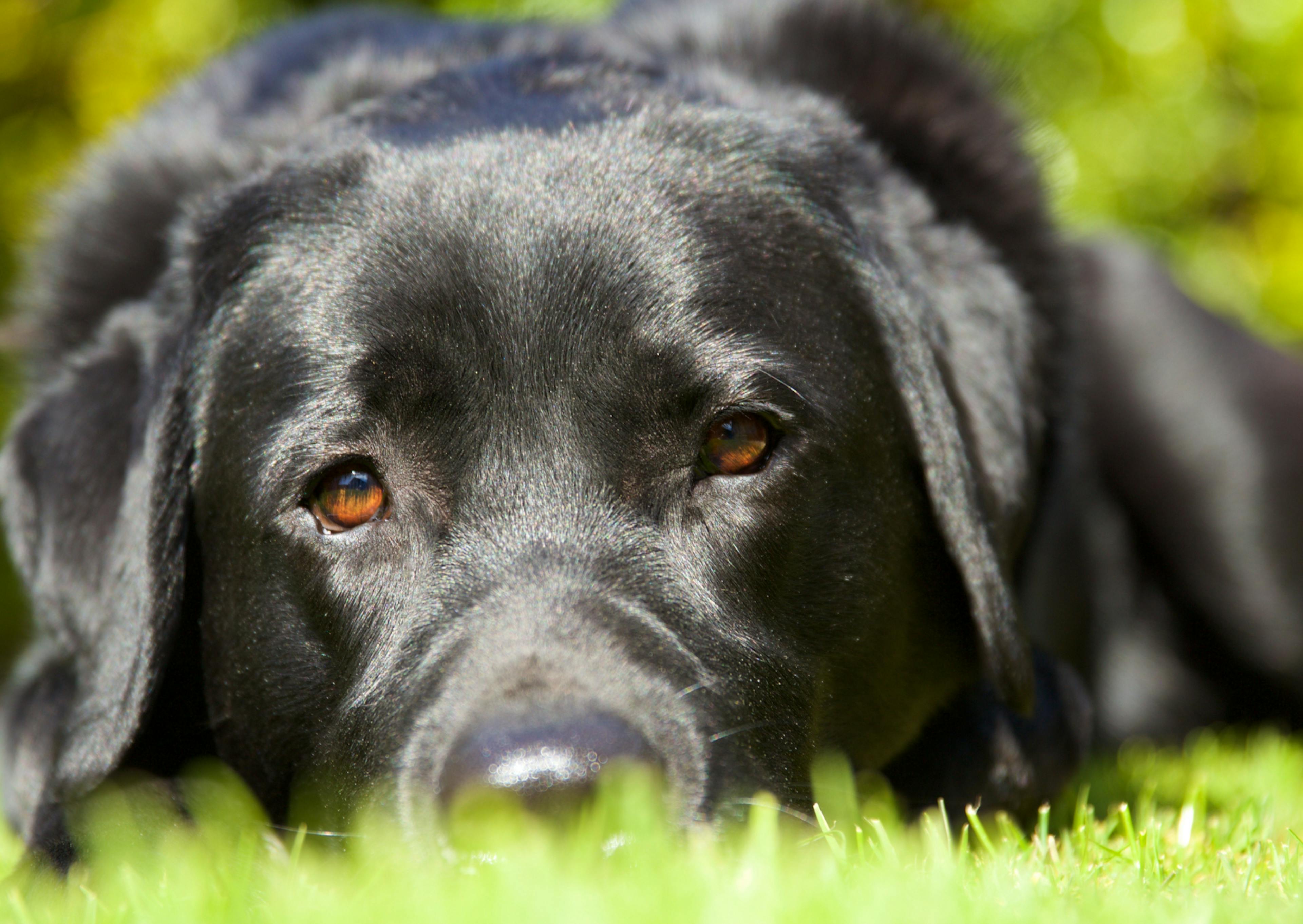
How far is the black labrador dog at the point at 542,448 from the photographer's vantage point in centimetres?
213

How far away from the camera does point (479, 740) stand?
1835 mm

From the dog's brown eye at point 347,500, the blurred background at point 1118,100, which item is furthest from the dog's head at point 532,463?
the blurred background at point 1118,100

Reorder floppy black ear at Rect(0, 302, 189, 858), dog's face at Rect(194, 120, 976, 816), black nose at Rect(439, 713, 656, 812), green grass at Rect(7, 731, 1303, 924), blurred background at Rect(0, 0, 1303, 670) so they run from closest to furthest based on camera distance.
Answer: green grass at Rect(7, 731, 1303, 924) < black nose at Rect(439, 713, 656, 812) < dog's face at Rect(194, 120, 976, 816) < floppy black ear at Rect(0, 302, 189, 858) < blurred background at Rect(0, 0, 1303, 670)

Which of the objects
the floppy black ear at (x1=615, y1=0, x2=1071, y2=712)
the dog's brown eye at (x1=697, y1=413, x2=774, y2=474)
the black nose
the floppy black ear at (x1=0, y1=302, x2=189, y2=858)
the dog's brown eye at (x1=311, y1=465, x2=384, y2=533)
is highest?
the floppy black ear at (x1=615, y1=0, x2=1071, y2=712)

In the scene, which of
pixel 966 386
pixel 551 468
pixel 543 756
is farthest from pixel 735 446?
pixel 543 756

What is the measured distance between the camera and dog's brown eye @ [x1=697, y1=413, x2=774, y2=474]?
7.40 ft

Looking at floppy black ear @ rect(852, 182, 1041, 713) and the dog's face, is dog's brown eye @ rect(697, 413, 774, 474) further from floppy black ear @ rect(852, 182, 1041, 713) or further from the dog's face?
floppy black ear @ rect(852, 182, 1041, 713)

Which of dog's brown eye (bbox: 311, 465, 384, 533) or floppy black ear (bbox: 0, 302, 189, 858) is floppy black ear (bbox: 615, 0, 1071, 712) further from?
floppy black ear (bbox: 0, 302, 189, 858)

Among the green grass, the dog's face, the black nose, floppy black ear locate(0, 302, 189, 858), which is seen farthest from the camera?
floppy black ear locate(0, 302, 189, 858)

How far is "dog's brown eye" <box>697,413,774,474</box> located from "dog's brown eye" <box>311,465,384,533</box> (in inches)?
20.3

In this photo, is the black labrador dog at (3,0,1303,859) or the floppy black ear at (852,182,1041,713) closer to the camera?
the black labrador dog at (3,0,1303,859)

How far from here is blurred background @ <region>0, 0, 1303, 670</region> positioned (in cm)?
538

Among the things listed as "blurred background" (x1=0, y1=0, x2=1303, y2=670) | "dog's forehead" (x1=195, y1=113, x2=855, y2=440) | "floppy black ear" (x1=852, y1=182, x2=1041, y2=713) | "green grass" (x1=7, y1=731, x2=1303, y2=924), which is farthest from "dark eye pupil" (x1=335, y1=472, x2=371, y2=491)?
"blurred background" (x1=0, y1=0, x2=1303, y2=670)

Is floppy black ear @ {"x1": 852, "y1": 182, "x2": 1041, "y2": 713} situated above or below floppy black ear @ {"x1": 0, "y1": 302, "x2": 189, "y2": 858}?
above
